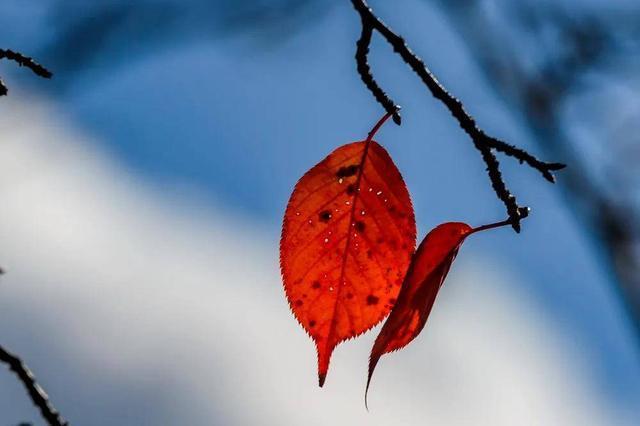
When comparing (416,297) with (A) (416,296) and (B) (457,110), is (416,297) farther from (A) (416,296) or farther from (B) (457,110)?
(B) (457,110)

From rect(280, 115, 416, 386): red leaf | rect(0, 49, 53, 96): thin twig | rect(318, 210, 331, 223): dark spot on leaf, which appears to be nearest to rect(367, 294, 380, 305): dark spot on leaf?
rect(280, 115, 416, 386): red leaf

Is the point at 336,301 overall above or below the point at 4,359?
above

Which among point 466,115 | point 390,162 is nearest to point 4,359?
point 466,115

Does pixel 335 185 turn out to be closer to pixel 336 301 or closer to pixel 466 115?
pixel 336 301

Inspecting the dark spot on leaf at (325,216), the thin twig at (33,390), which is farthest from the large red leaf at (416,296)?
the thin twig at (33,390)

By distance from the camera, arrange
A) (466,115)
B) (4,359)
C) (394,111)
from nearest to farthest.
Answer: (4,359) → (466,115) → (394,111)
